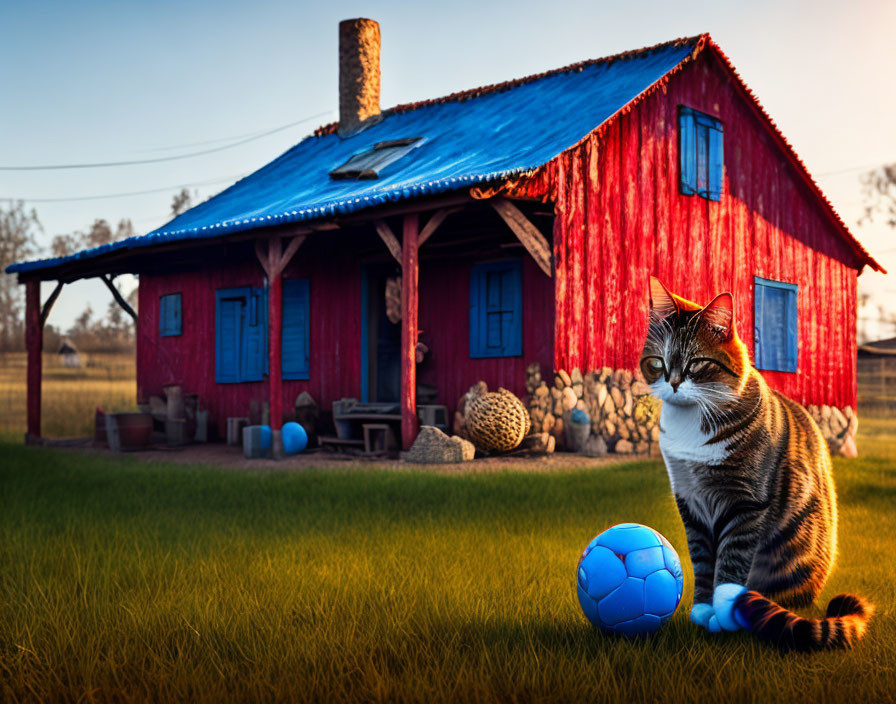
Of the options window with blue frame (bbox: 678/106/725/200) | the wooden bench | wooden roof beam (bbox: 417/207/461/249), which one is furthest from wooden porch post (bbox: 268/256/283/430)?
window with blue frame (bbox: 678/106/725/200)

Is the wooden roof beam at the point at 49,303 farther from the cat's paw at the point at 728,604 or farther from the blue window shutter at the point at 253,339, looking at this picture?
the cat's paw at the point at 728,604

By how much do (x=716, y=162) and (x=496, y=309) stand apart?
453 cm

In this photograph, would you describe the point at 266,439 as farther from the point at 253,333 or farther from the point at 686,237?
the point at 686,237

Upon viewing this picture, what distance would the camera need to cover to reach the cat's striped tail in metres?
3.57

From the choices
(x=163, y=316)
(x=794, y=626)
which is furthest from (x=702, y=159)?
(x=794, y=626)

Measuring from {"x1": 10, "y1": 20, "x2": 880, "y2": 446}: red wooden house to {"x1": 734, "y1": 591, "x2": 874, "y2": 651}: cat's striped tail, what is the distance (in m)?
7.73

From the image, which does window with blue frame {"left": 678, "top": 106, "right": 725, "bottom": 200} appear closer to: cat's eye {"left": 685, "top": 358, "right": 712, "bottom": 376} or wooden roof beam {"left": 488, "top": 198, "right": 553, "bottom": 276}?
wooden roof beam {"left": 488, "top": 198, "right": 553, "bottom": 276}

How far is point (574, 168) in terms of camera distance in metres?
13.0

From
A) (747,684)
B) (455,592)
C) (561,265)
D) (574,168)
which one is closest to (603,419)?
(561,265)

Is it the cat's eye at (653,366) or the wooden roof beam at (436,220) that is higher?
the wooden roof beam at (436,220)

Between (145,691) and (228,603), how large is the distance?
3.69ft

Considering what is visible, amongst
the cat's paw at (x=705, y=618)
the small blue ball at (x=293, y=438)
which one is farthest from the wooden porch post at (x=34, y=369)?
the cat's paw at (x=705, y=618)

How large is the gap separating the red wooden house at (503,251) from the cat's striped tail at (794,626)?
7.73m

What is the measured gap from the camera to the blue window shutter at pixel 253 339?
16.2m
